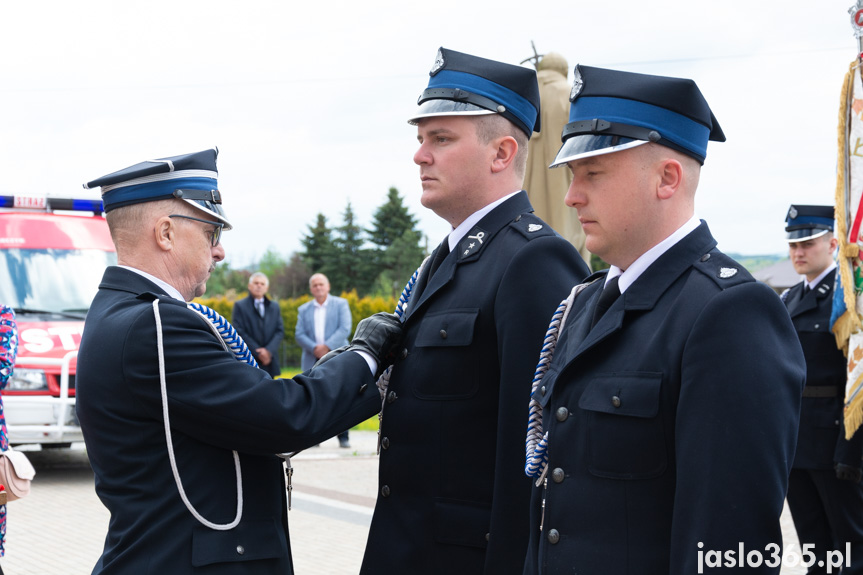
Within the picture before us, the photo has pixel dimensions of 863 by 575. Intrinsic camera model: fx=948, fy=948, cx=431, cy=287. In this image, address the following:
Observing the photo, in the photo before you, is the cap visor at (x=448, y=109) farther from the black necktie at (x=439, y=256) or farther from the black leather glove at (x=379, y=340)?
the black leather glove at (x=379, y=340)

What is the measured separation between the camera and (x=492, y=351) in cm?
287

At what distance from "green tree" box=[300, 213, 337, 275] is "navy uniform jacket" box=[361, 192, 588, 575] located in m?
61.5

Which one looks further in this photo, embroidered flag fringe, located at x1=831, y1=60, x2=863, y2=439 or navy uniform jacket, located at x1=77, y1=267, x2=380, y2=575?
embroidered flag fringe, located at x1=831, y1=60, x2=863, y2=439

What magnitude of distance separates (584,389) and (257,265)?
88550mm

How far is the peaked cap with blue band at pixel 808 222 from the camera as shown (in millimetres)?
6551

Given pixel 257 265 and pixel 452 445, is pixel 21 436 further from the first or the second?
pixel 257 265

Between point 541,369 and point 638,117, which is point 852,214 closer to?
point 541,369

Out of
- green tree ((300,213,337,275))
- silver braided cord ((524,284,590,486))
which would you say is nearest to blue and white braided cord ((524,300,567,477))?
silver braided cord ((524,284,590,486))

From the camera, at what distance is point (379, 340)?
298cm

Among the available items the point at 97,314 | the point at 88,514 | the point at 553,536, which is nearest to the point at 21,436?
the point at 88,514

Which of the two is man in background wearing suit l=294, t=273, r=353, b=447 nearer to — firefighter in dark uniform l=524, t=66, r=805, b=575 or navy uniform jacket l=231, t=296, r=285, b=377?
navy uniform jacket l=231, t=296, r=285, b=377

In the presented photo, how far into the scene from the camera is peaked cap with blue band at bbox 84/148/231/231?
2.78 meters

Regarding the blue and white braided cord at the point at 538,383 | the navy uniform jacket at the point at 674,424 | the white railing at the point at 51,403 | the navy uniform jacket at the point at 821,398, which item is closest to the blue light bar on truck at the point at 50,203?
the white railing at the point at 51,403

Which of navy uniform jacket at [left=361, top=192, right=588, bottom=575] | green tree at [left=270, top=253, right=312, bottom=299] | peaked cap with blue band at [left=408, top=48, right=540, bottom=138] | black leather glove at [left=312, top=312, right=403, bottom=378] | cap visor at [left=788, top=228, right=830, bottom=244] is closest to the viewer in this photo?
navy uniform jacket at [left=361, top=192, right=588, bottom=575]
